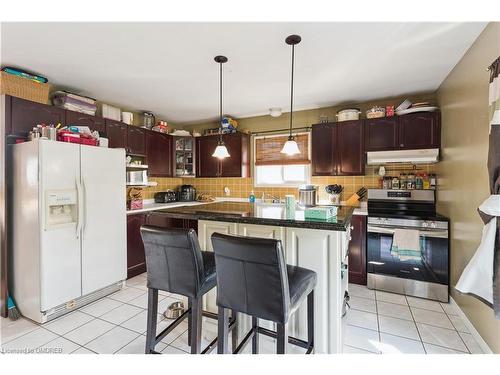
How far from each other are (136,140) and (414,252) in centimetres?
408

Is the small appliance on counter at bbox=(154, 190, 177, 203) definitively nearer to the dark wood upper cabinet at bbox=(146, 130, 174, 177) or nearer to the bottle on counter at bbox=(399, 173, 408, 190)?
the dark wood upper cabinet at bbox=(146, 130, 174, 177)

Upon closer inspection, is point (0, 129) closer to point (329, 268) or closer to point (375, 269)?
point (329, 268)

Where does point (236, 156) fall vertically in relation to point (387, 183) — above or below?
above

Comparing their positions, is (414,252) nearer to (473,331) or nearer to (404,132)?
(473,331)

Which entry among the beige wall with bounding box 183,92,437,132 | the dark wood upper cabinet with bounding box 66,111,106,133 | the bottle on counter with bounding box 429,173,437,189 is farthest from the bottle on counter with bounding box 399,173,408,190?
the dark wood upper cabinet with bounding box 66,111,106,133

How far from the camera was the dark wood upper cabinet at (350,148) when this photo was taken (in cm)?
342

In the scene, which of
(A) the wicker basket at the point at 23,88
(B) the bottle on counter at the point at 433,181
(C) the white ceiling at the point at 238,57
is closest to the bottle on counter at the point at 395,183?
(B) the bottle on counter at the point at 433,181

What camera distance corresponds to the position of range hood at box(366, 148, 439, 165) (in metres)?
3.01

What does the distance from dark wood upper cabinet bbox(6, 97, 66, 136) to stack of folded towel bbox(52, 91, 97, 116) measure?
14cm

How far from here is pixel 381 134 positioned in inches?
130

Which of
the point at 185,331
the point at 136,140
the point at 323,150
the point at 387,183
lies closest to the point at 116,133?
the point at 136,140
